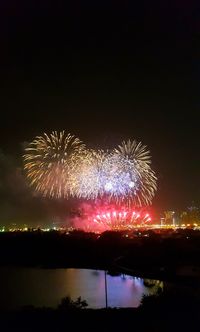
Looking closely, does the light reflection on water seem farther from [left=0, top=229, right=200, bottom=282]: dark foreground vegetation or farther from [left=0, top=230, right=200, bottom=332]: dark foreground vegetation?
[left=0, top=229, right=200, bottom=282]: dark foreground vegetation

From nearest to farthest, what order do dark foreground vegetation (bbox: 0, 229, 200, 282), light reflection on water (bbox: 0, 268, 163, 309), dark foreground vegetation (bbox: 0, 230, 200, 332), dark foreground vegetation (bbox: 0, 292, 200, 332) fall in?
dark foreground vegetation (bbox: 0, 292, 200, 332), dark foreground vegetation (bbox: 0, 230, 200, 332), light reflection on water (bbox: 0, 268, 163, 309), dark foreground vegetation (bbox: 0, 229, 200, 282)

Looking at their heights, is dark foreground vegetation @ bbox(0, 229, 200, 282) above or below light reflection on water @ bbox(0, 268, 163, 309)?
above

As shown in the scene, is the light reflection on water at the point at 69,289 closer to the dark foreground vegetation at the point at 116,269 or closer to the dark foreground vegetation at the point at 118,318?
the dark foreground vegetation at the point at 116,269

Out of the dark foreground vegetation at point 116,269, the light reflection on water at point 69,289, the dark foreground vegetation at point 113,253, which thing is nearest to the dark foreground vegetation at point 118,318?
the dark foreground vegetation at point 116,269

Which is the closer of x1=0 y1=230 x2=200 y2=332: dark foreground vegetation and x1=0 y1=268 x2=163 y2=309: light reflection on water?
x1=0 y1=230 x2=200 y2=332: dark foreground vegetation

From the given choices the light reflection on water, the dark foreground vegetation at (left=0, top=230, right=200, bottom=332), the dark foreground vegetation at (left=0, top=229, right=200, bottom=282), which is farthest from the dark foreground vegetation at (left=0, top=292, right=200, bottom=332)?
the dark foreground vegetation at (left=0, top=229, right=200, bottom=282)

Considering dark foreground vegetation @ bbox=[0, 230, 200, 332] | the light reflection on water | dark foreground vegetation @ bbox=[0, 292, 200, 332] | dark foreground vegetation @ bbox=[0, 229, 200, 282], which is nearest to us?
dark foreground vegetation @ bbox=[0, 292, 200, 332]

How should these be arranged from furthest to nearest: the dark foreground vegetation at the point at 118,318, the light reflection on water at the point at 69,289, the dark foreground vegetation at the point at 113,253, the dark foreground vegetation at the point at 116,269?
the dark foreground vegetation at the point at 113,253 < the light reflection on water at the point at 69,289 < the dark foreground vegetation at the point at 116,269 < the dark foreground vegetation at the point at 118,318
